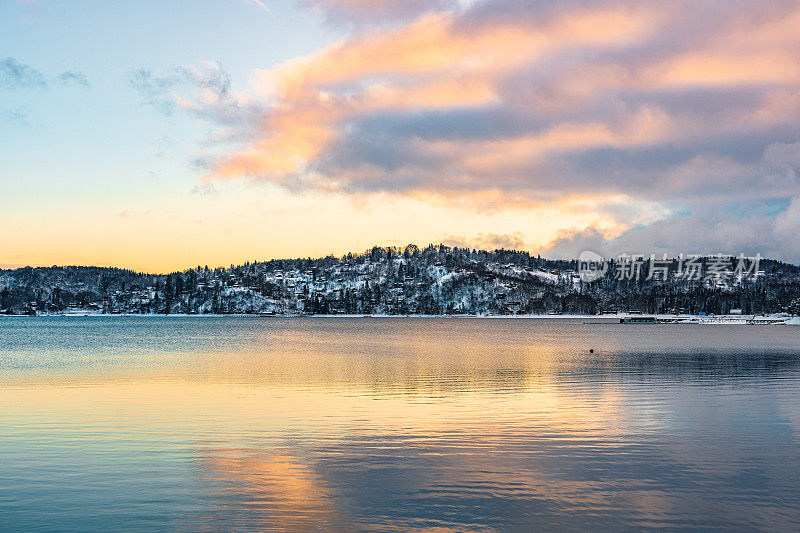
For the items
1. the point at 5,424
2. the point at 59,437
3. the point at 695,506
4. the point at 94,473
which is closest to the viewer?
the point at 695,506

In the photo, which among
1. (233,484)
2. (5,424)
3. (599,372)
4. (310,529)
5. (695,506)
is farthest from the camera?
(599,372)

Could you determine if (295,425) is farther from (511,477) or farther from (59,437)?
(511,477)

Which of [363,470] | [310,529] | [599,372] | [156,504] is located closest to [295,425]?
[363,470]

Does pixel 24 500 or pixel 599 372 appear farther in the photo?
pixel 599 372

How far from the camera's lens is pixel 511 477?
20938 mm

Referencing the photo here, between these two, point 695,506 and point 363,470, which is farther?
point 363,470

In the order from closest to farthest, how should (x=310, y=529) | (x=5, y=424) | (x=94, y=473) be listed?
1. (x=310, y=529)
2. (x=94, y=473)
3. (x=5, y=424)

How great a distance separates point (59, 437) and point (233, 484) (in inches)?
485

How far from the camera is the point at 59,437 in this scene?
27.8 meters

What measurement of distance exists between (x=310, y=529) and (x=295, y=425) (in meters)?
15.1

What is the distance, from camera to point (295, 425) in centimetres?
3094

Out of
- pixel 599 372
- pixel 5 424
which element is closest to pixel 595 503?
pixel 5 424

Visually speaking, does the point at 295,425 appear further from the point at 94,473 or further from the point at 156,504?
the point at 156,504

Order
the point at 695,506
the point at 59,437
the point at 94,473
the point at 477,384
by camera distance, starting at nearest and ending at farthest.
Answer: the point at 695,506
the point at 94,473
the point at 59,437
the point at 477,384
